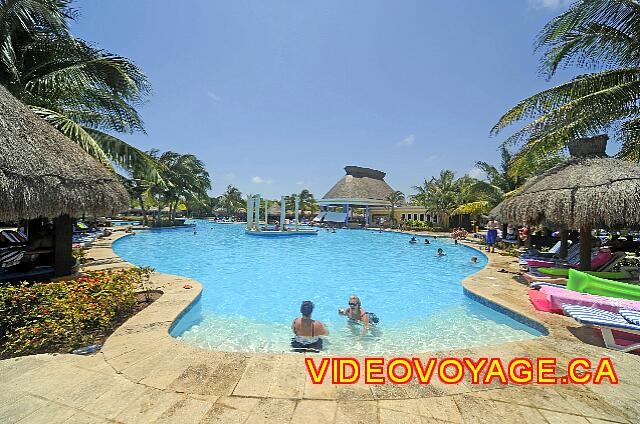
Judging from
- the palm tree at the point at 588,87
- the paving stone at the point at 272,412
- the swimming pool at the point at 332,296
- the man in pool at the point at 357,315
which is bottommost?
the swimming pool at the point at 332,296

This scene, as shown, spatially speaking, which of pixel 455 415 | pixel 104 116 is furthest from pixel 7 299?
pixel 104 116

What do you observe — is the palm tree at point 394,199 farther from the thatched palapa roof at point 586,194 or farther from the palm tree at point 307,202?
the thatched palapa roof at point 586,194

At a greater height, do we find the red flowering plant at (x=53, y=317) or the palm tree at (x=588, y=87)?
the palm tree at (x=588, y=87)

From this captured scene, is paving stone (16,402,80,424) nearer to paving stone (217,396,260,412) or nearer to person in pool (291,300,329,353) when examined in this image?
paving stone (217,396,260,412)

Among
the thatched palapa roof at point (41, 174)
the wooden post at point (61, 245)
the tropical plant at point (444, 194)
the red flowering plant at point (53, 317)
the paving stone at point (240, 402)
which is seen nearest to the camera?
the paving stone at point (240, 402)

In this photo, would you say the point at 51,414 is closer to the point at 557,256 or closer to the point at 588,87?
the point at 588,87

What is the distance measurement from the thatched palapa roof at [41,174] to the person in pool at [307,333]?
14.4ft

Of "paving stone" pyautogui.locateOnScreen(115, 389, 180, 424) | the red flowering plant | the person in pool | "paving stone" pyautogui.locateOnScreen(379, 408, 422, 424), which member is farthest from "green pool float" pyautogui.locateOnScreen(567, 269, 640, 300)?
the red flowering plant

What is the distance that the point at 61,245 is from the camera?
598cm

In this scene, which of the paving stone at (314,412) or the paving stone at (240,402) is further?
the paving stone at (240,402)

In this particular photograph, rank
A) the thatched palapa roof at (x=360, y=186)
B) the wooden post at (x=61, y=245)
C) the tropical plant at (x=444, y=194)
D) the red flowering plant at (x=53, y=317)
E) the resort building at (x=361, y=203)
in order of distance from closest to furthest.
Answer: the red flowering plant at (x=53, y=317) < the wooden post at (x=61, y=245) < the tropical plant at (x=444, y=194) < the resort building at (x=361, y=203) < the thatched palapa roof at (x=360, y=186)

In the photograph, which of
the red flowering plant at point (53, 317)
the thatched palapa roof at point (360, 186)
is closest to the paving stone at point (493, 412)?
the red flowering plant at point (53, 317)

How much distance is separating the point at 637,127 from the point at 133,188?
30608 millimetres

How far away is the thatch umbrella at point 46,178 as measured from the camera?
14.7 feet
